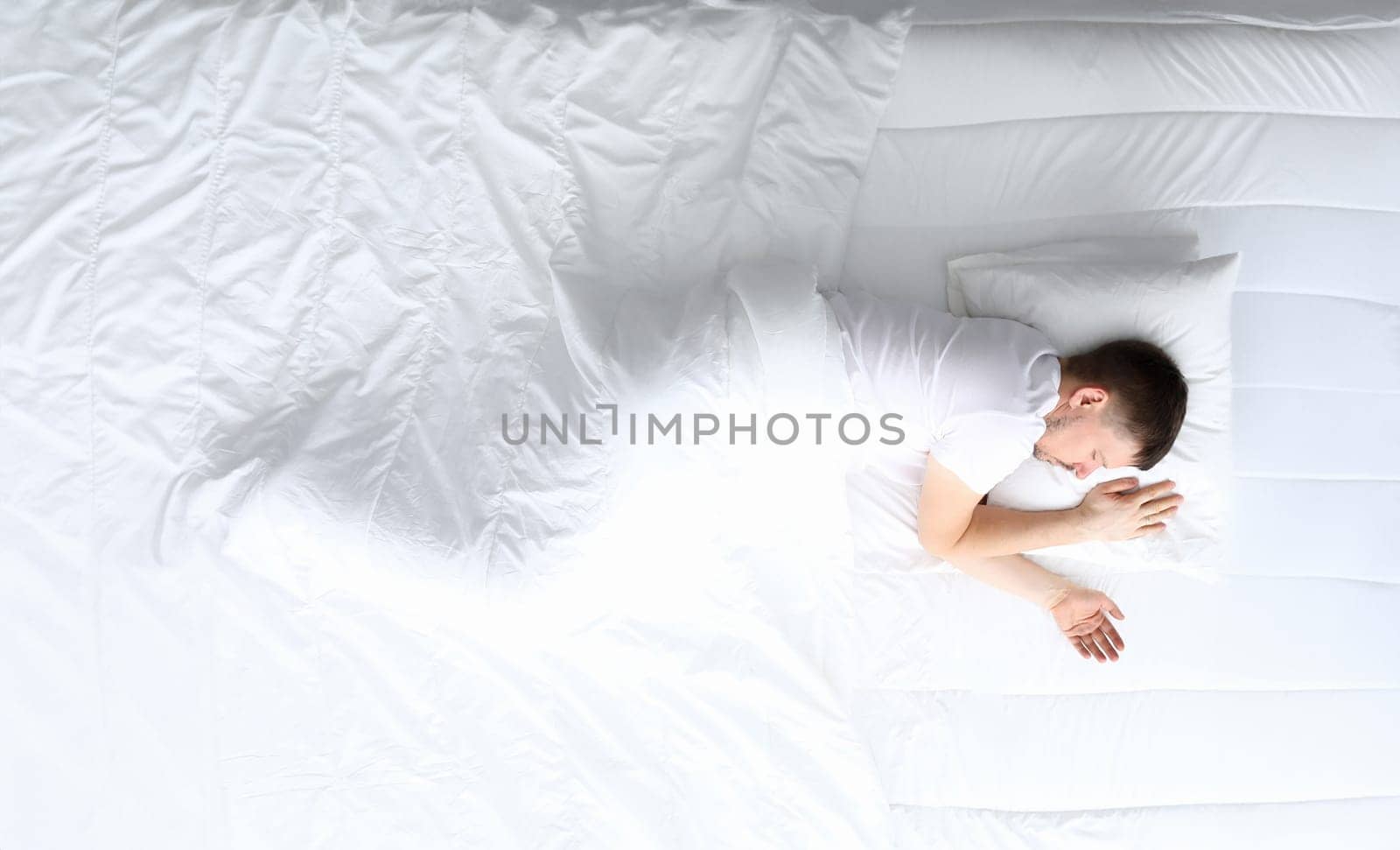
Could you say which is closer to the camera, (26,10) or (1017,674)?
(26,10)

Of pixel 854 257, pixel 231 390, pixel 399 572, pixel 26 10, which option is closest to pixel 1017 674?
pixel 854 257

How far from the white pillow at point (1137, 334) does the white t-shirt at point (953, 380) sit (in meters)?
0.08

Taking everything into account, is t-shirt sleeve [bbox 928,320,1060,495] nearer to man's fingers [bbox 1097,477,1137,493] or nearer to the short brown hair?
the short brown hair

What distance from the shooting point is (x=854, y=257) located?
1.58m

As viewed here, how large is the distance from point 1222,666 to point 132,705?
1.59 meters

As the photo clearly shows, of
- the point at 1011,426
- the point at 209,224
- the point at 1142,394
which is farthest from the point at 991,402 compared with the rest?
the point at 209,224

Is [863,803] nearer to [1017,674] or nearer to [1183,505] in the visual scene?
[1017,674]

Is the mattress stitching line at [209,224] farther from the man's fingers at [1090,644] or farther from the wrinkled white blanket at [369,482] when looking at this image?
the man's fingers at [1090,644]

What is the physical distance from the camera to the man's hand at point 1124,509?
1483mm

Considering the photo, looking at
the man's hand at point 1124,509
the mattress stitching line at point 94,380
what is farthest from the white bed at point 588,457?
the man's hand at point 1124,509

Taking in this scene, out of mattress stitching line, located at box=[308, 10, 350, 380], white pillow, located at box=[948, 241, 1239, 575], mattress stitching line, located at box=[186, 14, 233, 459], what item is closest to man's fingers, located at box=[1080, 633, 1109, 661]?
white pillow, located at box=[948, 241, 1239, 575]

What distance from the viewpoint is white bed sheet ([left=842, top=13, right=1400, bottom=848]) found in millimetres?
1510

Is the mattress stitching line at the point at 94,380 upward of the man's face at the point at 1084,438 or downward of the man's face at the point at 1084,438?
downward

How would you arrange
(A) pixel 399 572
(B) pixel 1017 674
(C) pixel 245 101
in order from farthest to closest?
(B) pixel 1017 674, (C) pixel 245 101, (A) pixel 399 572
